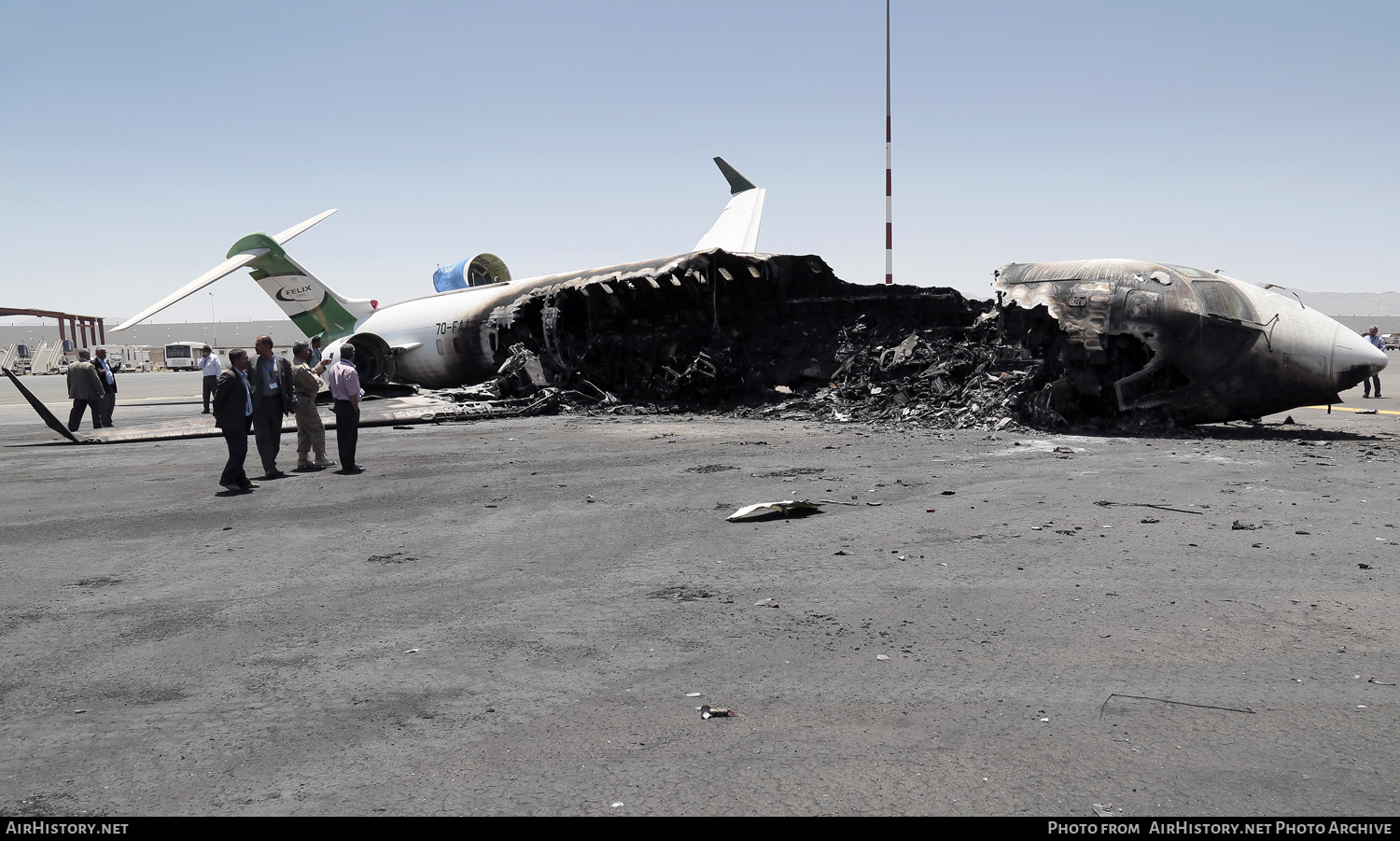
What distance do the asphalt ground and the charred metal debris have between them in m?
7.52

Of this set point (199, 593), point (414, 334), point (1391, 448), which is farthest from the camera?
point (414, 334)

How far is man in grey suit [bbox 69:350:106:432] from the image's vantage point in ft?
56.6

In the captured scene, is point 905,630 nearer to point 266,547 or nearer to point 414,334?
point 266,547

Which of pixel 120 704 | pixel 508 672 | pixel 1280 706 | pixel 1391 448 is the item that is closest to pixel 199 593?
pixel 120 704

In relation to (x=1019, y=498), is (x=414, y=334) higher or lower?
higher

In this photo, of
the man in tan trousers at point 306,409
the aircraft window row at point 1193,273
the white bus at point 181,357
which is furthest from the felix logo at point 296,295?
the white bus at point 181,357

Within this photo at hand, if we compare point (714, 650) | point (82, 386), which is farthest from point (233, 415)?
point (82, 386)

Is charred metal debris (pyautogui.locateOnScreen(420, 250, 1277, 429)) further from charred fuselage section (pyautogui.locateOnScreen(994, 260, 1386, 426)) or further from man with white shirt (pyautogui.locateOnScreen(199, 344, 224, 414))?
man with white shirt (pyautogui.locateOnScreen(199, 344, 224, 414))

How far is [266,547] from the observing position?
7.39 m

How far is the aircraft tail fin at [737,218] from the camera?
76.5 feet

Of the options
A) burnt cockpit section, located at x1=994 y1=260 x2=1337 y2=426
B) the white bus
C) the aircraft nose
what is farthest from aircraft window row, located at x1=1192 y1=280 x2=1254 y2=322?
the white bus

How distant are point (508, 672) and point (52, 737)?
1926mm

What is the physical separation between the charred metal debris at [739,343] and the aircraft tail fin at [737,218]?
287 cm
